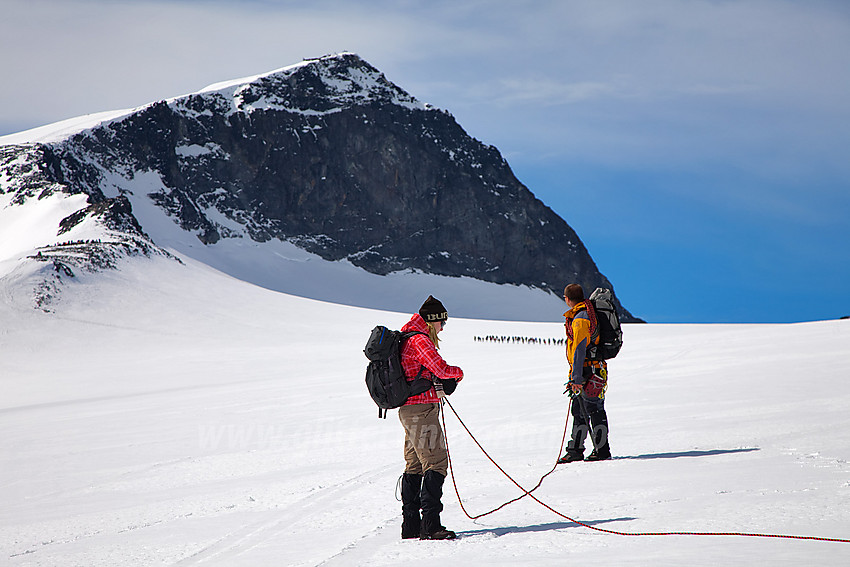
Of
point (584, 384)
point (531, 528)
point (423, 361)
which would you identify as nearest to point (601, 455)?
point (584, 384)

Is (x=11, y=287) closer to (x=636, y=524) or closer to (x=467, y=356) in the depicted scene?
(x=467, y=356)

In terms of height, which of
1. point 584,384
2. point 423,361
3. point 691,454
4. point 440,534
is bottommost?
point 440,534

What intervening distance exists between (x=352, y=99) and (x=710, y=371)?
138665 millimetres

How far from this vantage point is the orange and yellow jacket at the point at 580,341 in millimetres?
7759

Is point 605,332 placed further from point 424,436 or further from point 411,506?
point 411,506

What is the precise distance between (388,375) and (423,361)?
28cm

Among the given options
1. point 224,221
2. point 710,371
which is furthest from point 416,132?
point 710,371

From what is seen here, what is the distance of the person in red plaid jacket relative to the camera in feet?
17.3

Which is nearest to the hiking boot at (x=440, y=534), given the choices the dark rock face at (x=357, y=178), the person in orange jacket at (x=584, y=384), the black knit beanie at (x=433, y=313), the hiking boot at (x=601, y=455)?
the black knit beanie at (x=433, y=313)

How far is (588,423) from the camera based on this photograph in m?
7.93

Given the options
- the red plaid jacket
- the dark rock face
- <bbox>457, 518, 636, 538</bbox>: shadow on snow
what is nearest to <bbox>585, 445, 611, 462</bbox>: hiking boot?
<bbox>457, 518, 636, 538</bbox>: shadow on snow

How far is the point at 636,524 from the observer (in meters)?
5.18

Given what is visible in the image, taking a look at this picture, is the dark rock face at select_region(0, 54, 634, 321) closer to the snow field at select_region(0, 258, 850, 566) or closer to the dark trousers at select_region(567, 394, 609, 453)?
the snow field at select_region(0, 258, 850, 566)

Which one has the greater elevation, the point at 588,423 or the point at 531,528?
the point at 588,423
